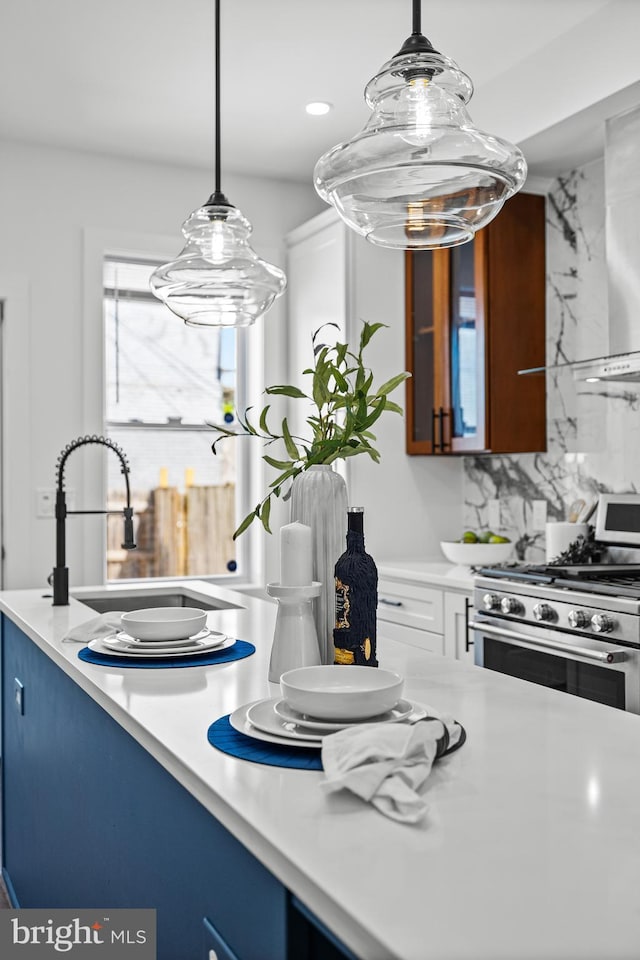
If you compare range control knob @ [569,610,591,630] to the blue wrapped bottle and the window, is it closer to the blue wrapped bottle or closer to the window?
the blue wrapped bottle

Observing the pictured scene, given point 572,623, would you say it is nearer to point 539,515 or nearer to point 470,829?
point 539,515

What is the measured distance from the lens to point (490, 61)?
327 cm

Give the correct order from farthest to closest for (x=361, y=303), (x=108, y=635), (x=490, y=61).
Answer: (x=361, y=303)
(x=490, y=61)
(x=108, y=635)

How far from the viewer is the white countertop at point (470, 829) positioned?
70cm

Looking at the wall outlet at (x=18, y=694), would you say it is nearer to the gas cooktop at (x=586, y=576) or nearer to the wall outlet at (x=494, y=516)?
the gas cooktop at (x=586, y=576)

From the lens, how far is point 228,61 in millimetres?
3207

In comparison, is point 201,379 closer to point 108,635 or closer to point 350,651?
point 108,635

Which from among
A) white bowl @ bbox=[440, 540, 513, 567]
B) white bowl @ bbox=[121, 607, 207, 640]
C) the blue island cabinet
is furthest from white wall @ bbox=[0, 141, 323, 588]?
white bowl @ bbox=[121, 607, 207, 640]

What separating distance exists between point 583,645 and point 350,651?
51.9 inches

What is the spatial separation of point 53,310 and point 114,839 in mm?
2985

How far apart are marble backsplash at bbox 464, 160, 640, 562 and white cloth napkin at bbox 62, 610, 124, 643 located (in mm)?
2059

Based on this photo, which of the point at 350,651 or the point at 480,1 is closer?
the point at 350,651

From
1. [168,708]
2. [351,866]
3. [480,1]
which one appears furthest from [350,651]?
[480,1]

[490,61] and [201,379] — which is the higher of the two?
[490,61]
